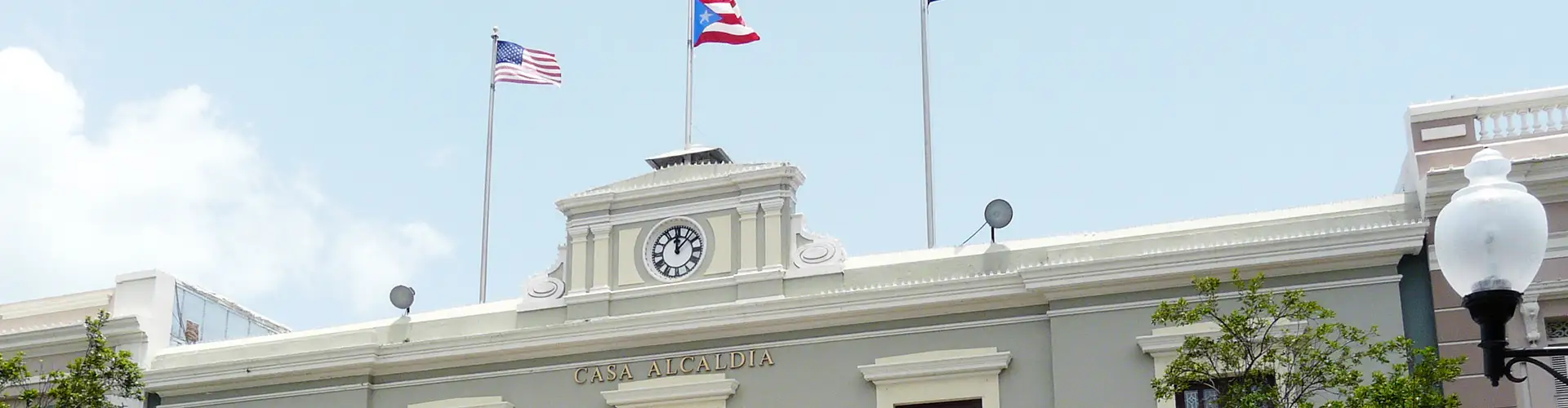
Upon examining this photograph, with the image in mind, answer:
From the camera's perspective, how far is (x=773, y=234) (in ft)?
75.2

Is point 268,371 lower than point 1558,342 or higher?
higher

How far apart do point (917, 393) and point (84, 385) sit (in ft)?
33.6

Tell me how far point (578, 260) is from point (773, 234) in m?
2.89

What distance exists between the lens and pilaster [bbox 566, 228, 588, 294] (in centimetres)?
2384

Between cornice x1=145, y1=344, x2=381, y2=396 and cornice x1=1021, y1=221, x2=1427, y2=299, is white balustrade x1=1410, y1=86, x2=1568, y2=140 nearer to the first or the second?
cornice x1=1021, y1=221, x2=1427, y2=299

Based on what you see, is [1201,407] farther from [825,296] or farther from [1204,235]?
[825,296]

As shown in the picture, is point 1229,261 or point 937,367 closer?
point 1229,261

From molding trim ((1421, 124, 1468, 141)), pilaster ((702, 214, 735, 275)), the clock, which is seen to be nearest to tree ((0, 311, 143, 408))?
the clock

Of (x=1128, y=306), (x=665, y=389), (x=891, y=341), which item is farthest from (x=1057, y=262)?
(x=665, y=389)

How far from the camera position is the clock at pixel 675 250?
76.7 feet

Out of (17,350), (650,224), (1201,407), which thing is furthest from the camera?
(17,350)

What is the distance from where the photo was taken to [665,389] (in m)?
22.5

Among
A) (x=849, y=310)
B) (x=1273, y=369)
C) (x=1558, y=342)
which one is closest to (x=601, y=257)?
(x=849, y=310)

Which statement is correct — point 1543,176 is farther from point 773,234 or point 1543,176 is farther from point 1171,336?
point 773,234
